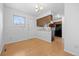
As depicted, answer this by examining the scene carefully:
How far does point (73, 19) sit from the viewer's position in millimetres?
2275

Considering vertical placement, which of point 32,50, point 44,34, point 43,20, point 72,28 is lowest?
point 32,50

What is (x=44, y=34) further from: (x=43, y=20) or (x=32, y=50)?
(x=32, y=50)

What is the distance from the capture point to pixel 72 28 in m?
2.31

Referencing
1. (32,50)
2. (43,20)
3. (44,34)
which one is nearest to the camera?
(32,50)

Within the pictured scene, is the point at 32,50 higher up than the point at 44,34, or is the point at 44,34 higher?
the point at 44,34

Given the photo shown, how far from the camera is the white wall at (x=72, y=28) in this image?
2.18 meters

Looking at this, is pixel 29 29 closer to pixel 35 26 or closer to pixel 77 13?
pixel 35 26

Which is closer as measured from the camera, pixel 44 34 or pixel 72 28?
pixel 72 28

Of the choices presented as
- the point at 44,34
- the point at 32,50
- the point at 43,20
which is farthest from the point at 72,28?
the point at 43,20

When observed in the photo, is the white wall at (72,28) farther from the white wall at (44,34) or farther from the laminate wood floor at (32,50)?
the white wall at (44,34)

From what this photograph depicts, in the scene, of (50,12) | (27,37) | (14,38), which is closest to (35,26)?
(27,37)

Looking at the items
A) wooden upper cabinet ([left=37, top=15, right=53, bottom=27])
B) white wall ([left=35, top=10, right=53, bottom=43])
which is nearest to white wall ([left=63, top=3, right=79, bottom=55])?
white wall ([left=35, top=10, right=53, bottom=43])

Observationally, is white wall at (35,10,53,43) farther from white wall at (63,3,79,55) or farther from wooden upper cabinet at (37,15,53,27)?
white wall at (63,3,79,55)

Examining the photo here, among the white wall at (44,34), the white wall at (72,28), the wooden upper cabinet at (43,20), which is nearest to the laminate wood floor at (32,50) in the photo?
the white wall at (72,28)
